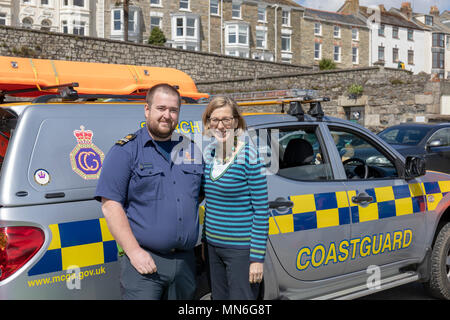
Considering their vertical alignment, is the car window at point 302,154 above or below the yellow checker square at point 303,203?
above

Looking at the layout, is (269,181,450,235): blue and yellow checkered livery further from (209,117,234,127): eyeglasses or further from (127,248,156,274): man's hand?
(127,248,156,274): man's hand

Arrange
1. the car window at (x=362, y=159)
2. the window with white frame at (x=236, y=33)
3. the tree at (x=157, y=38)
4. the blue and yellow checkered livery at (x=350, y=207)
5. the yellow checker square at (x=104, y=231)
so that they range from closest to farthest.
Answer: the yellow checker square at (x=104, y=231)
the blue and yellow checkered livery at (x=350, y=207)
the car window at (x=362, y=159)
the tree at (x=157, y=38)
the window with white frame at (x=236, y=33)

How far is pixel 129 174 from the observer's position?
2.73 metres

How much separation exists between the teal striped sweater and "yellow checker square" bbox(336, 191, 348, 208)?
3.98ft

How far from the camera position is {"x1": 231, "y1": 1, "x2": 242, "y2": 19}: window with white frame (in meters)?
49.9

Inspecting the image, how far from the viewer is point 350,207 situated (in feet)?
13.3

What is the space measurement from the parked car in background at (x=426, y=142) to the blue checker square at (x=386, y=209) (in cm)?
684

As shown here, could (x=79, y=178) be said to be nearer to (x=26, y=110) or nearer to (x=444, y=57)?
(x=26, y=110)

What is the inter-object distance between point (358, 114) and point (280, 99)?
730 inches

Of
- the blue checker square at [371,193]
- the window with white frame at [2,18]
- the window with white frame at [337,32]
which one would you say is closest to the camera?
the blue checker square at [371,193]

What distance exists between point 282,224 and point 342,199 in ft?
2.26

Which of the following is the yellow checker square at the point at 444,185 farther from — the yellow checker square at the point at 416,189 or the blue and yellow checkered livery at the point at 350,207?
the yellow checker square at the point at 416,189

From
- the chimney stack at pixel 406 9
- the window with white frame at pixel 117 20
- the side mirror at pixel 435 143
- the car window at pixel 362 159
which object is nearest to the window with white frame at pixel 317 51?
the chimney stack at pixel 406 9

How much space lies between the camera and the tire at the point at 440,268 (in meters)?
4.87
